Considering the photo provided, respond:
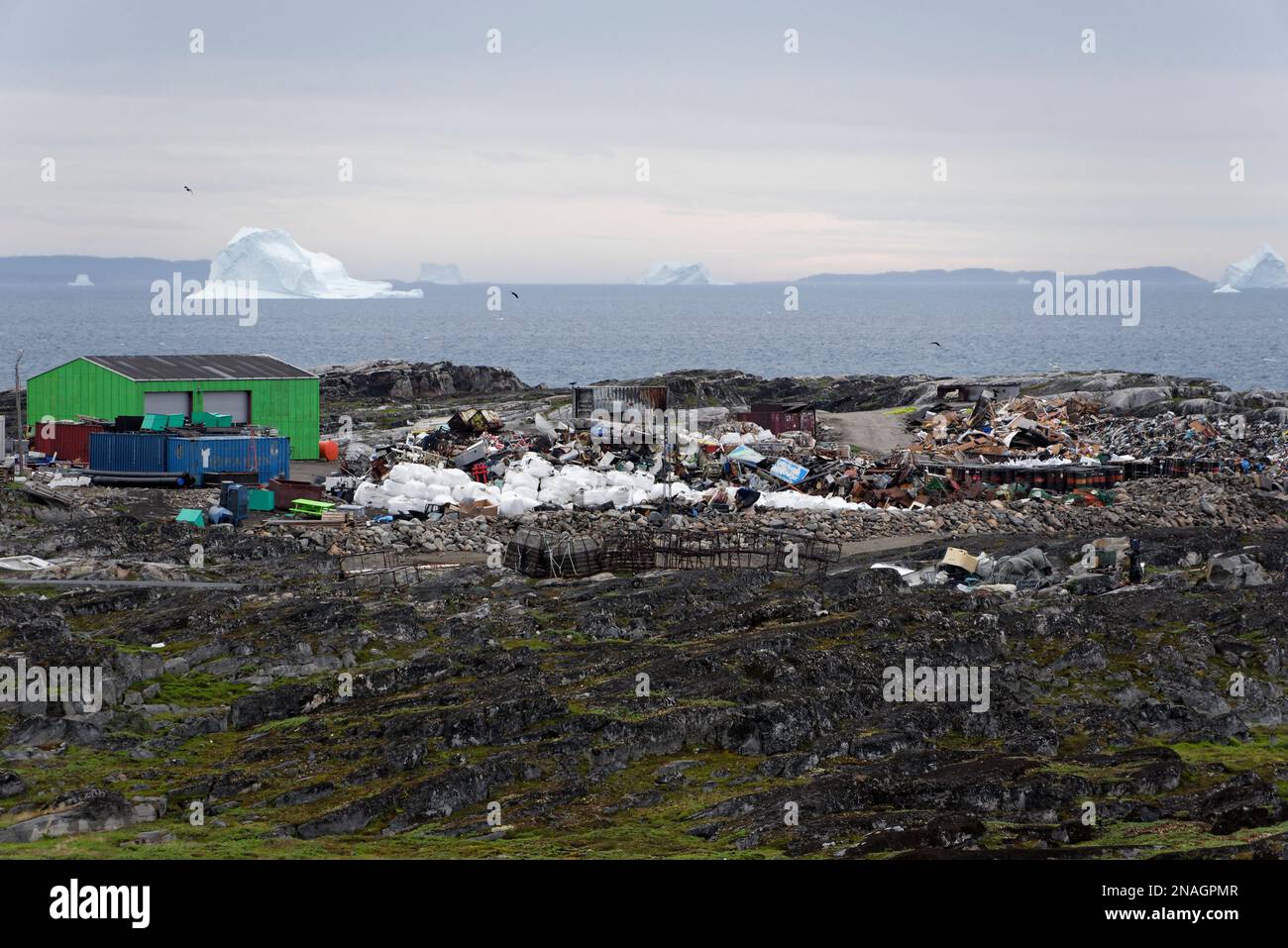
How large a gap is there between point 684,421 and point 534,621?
3095 centimetres

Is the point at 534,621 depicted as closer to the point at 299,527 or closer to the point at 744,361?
the point at 299,527

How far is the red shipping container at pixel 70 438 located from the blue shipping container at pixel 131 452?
2.96 m

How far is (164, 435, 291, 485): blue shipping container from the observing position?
41.9 m

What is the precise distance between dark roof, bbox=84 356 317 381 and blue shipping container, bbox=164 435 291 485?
6.45 metres

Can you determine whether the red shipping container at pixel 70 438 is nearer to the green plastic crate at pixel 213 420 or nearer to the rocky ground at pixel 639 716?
the green plastic crate at pixel 213 420

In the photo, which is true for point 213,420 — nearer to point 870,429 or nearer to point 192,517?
point 192,517

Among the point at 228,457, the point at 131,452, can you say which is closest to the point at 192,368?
the point at 131,452

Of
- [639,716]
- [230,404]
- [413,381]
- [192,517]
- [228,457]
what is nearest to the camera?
[639,716]

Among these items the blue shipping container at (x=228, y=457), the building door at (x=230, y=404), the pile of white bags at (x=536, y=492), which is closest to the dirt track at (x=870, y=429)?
the pile of white bags at (x=536, y=492)

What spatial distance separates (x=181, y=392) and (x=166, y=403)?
615mm

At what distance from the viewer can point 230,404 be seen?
163 ft

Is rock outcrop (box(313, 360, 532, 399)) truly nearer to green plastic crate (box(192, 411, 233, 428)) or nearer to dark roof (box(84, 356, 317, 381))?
dark roof (box(84, 356, 317, 381))

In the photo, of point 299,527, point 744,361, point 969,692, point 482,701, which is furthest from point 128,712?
point 744,361

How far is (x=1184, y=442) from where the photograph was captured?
51219mm
